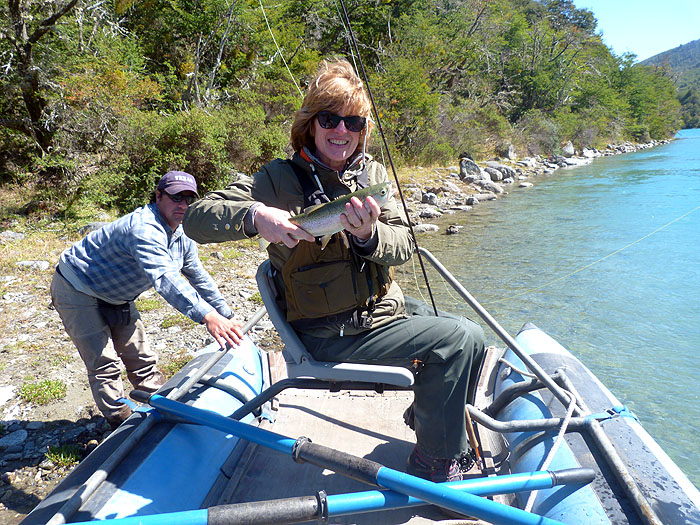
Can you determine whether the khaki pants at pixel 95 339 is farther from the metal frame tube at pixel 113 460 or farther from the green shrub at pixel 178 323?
the green shrub at pixel 178 323

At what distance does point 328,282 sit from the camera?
2297mm

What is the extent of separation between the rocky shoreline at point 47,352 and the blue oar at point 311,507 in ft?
6.83

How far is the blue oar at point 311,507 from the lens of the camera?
190 centimetres

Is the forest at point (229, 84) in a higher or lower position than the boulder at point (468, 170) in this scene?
higher

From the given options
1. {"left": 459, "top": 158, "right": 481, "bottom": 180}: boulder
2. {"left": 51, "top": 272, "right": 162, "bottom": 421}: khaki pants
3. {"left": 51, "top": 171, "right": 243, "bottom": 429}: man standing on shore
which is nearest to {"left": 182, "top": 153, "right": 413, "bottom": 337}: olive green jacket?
{"left": 51, "top": 171, "right": 243, "bottom": 429}: man standing on shore

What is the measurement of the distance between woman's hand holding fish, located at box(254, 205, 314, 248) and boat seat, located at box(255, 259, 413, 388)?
54cm

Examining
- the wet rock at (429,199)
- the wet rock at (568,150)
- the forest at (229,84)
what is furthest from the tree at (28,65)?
the wet rock at (568,150)

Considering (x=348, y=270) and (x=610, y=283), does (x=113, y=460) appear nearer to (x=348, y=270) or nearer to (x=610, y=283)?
(x=348, y=270)

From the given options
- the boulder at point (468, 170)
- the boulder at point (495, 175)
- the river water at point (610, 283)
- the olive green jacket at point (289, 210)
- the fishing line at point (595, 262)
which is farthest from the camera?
the boulder at point (495, 175)

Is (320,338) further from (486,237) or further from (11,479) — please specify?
(486,237)

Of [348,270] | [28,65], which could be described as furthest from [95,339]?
[28,65]

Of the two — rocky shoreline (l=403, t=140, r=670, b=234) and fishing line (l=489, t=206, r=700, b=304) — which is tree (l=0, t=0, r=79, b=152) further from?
fishing line (l=489, t=206, r=700, b=304)

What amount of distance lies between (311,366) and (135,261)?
6.23 feet

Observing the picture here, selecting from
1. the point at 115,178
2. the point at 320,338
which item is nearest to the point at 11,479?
the point at 320,338
